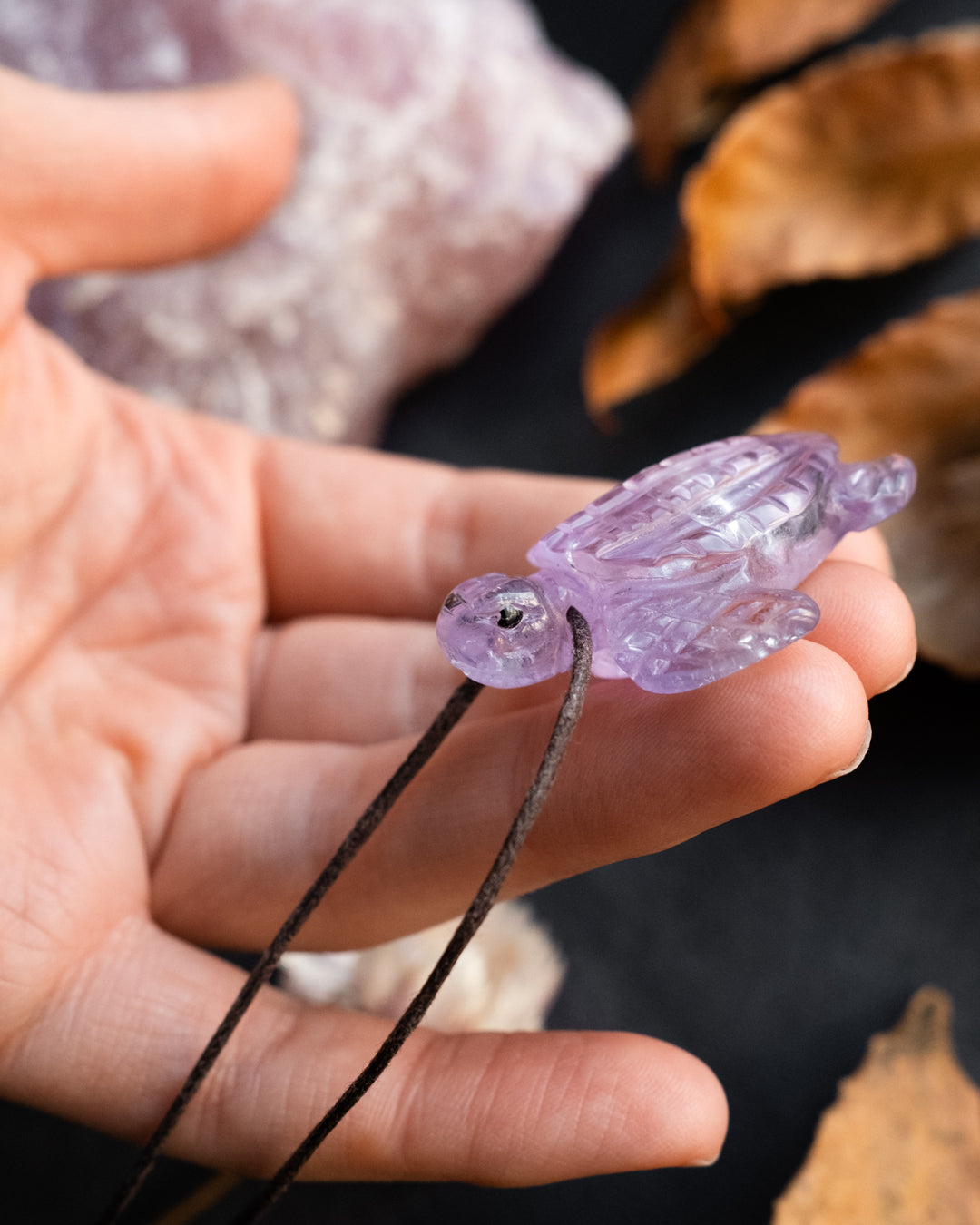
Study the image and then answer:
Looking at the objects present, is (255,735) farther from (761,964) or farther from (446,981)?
(761,964)

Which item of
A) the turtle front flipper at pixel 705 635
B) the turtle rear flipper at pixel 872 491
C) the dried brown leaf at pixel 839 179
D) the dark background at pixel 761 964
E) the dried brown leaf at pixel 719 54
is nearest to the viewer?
the turtle front flipper at pixel 705 635

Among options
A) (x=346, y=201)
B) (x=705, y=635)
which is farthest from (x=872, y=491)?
(x=346, y=201)

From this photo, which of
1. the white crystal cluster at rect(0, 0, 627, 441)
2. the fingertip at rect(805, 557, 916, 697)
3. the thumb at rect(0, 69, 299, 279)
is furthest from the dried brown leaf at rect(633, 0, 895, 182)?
the fingertip at rect(805, 557, 916, 697)

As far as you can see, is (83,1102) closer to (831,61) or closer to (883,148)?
(883,148)

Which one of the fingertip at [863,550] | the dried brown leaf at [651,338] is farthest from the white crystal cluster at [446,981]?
the dried brown leaf at [651,338]

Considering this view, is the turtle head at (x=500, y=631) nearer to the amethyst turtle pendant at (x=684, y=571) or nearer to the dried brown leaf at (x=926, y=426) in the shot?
the amethyst turtle pendant at (x=684, y=571)

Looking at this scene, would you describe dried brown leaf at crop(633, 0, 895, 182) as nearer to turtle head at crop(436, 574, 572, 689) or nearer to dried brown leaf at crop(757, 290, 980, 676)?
dried brown leaf at crop(757, 290, 980, 676)
